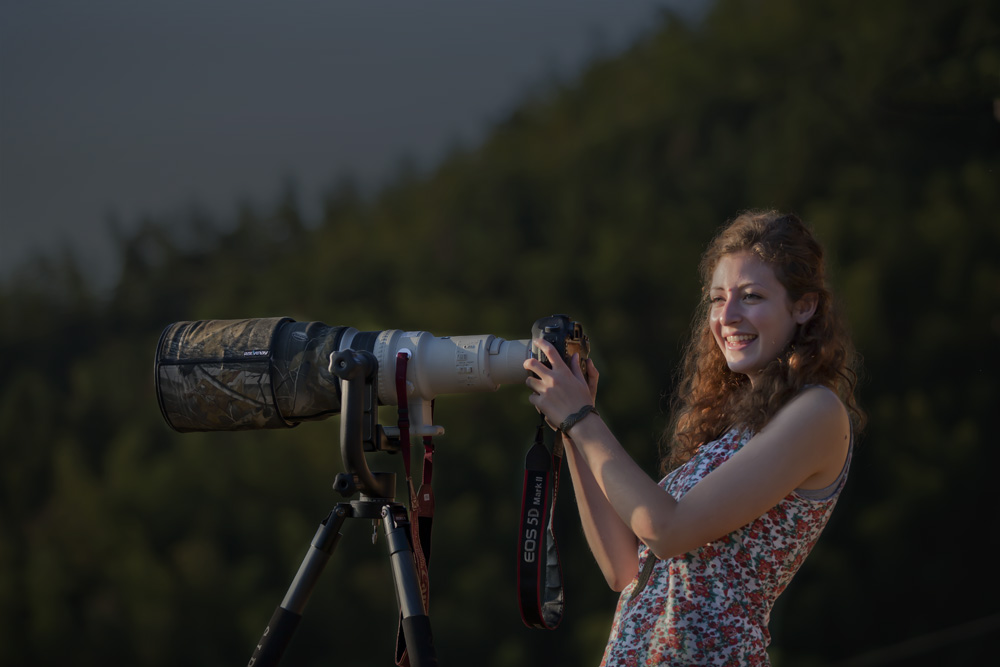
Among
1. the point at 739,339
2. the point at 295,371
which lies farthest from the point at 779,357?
the point at 295,371

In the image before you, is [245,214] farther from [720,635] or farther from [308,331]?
[720,635]

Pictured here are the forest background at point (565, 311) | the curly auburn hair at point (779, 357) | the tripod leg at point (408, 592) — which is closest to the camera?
the tripod leg at point (408, 592)

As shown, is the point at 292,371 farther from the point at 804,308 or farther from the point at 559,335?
the point at 804,308

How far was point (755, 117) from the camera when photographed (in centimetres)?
316

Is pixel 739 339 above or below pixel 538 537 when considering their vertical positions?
above

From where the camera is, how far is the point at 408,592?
1232mm

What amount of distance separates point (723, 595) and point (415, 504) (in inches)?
17.6

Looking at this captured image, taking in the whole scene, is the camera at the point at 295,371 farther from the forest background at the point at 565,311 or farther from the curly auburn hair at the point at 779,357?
the forest background at the point at 565,311

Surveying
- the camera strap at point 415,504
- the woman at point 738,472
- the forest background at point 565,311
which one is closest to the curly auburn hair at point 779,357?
the woman at point 738,472

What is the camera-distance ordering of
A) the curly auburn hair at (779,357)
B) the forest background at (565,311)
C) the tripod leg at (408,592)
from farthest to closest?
the forest background at (565,311) → the curly auburn hair at (779,357) → the tripod leg at (408,592)

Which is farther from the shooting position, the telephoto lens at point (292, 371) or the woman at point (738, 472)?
the telephoto lens at point (292, 371)

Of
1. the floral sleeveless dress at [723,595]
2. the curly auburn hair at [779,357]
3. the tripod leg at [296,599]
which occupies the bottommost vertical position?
the floral sleeveless dress at [723,595]

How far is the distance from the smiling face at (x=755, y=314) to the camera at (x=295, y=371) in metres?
0.21

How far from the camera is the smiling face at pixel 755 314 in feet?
4.36
